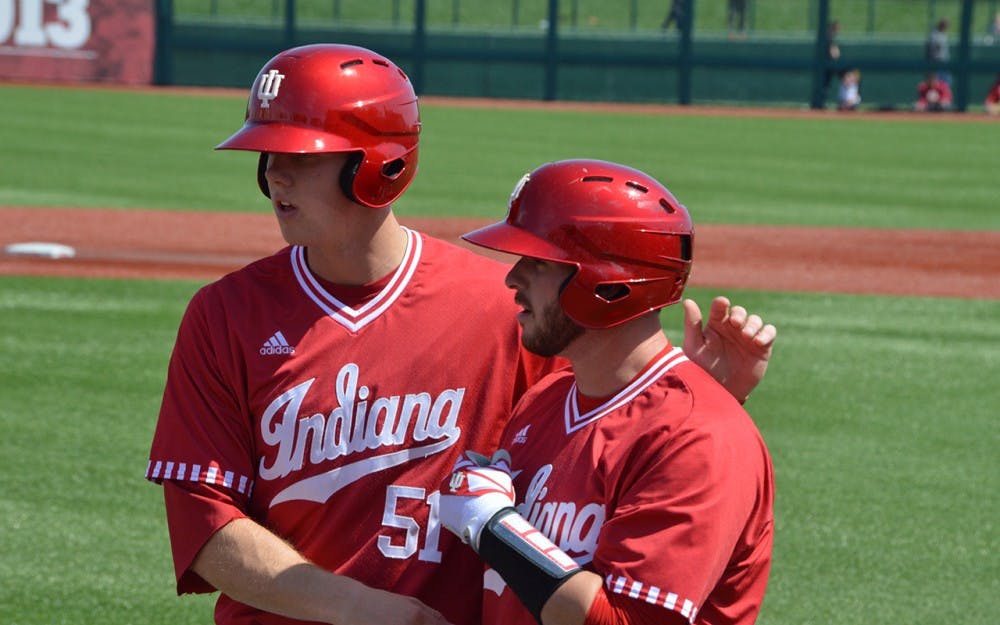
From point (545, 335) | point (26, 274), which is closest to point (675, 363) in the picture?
point (545, 335)

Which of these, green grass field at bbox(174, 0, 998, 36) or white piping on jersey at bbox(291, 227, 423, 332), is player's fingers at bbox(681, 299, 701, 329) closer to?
white piping on jersey at bbox(291, 227, 423, 332)

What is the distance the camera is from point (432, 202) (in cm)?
1616

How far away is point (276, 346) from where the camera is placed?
10.9 feet

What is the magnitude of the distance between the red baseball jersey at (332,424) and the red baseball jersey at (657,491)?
28 centimetres

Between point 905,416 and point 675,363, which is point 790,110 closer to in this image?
point 905,416

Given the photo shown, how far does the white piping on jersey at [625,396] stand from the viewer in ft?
9.66

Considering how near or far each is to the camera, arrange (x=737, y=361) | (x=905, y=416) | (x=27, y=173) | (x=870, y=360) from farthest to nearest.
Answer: (x=27, y=173) < (x=870, y=360) < (x=905, y=416) < (x=737, y=361)

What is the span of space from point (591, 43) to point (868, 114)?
601 cm

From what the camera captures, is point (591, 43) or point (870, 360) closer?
point (870, 360)

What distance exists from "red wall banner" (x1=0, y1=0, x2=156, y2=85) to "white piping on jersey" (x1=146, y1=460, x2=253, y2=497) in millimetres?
28175

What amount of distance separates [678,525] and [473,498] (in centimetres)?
39

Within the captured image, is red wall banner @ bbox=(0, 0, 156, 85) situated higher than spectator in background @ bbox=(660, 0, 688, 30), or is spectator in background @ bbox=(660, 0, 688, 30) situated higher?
spectator in background @ bbox=(660, 0, 688, 30)

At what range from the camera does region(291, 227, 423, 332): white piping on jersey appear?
3.41m

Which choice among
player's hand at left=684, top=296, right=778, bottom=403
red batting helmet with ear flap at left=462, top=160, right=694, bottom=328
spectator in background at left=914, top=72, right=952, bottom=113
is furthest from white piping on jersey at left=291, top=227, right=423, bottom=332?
spectator in background at left=914, top=72, right=952, bottom=113
